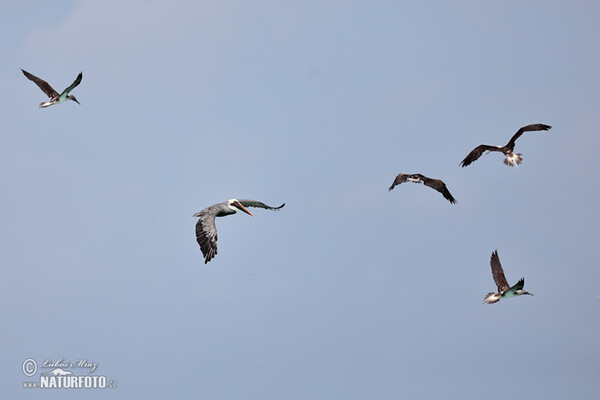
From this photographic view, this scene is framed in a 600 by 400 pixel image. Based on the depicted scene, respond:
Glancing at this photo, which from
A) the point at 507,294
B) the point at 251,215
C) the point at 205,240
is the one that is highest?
the point at 251,215

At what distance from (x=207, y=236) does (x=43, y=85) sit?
15.1 metres

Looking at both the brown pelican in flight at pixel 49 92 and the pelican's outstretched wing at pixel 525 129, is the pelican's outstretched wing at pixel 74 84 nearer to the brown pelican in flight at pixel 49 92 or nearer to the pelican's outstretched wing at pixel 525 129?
the brown pelican in flight at pixel 49 92

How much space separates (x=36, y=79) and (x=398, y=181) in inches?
846

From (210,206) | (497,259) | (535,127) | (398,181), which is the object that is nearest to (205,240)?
(210,206)

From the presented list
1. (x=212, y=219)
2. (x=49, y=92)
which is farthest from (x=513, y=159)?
(x=49, y=92)

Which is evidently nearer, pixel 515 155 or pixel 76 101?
pixel 515 155

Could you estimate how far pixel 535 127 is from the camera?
43.4 m

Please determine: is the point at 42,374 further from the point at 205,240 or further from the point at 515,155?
the point at 515,155

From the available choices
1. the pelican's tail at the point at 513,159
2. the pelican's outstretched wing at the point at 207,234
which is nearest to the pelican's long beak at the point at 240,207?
the pelican's outstretched wing at the point at 207,234

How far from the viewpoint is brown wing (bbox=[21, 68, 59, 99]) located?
153 ft

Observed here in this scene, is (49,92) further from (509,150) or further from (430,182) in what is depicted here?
(509,150)

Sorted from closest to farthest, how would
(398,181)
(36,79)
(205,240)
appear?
(205,240) → (398,181) → (36,79)

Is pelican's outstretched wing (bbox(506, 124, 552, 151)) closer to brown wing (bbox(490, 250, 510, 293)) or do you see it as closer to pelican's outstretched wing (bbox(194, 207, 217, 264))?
brown wing (bbox(490, 250, 510, 293))

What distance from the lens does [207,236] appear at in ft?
129
